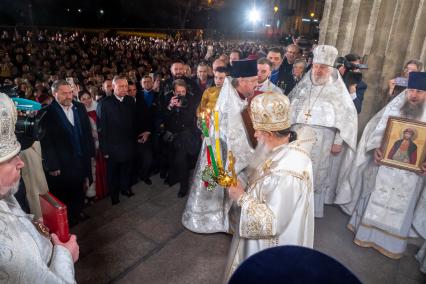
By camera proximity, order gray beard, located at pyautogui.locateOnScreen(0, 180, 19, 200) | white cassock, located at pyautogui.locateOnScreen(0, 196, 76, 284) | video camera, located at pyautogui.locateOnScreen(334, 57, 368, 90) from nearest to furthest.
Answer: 1. white cassock, located at pyautogui.locateOnScreen(0, 196, 76, 284)
2. gray beard, located at pyautogui.locateOnScreen(0, 180, 19, 200)
3. video camera, located at pyautogui.locateOnScreen(334, 57, 368, 90)

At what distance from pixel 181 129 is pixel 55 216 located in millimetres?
3430

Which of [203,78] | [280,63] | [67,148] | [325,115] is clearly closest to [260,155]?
[325,115]

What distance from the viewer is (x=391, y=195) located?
3803mm

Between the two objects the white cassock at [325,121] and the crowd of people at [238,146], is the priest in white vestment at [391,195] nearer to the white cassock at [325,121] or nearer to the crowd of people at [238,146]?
the crowd of people at [238,146]

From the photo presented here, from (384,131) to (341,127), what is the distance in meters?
0.64

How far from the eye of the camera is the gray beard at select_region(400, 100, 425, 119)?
3.63 metres

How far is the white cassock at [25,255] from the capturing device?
4.29ft

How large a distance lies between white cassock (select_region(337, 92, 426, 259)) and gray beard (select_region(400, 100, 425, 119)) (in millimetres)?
46

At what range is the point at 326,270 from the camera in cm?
106

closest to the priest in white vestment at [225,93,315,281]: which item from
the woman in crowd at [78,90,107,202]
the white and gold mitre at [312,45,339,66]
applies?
the white and gold mitre at [312,45,339,66]

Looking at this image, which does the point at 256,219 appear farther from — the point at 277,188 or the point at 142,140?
the point at 142,140

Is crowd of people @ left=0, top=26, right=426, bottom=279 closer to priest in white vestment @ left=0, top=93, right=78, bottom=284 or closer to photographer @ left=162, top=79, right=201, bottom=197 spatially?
photographer @ left=162, top=79, right=201, bottom=197

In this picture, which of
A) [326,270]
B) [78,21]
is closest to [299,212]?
[326,270]

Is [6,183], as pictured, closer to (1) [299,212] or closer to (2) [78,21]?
(1) [299,212]
